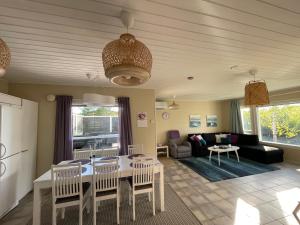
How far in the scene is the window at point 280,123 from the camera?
15.3 ft

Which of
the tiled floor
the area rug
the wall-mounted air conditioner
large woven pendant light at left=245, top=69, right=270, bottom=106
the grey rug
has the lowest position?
the grey rug

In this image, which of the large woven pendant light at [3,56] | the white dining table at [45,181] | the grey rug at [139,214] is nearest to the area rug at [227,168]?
the grey rug at [139,214]

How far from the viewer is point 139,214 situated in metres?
2.35

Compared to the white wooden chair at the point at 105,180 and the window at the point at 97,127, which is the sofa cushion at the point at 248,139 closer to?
the window at the point at 97,127

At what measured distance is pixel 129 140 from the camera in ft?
12.6

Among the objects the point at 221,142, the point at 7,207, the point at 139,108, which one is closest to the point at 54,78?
→ the point at 139,108

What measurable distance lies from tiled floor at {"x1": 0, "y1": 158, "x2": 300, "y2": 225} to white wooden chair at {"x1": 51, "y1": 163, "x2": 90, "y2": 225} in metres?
0.83

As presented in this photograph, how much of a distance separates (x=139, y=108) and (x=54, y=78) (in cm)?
203

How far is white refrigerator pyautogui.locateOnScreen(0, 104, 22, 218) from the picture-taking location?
226cm

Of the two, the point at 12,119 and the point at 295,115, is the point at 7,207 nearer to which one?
the point at 12,119

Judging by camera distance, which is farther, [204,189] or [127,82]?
[204,189]

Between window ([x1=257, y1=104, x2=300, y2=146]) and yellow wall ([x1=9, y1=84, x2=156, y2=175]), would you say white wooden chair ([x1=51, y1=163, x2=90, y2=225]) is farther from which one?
window ([x1=257, y1=104, x2=300, y2=146])

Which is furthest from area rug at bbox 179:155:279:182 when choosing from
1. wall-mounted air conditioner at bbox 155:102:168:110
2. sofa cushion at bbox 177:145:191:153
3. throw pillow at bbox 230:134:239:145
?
wall-mounted air conditioner at bbox 155:102:168:110

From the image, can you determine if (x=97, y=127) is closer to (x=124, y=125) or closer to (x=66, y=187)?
(x=124, y=125)
